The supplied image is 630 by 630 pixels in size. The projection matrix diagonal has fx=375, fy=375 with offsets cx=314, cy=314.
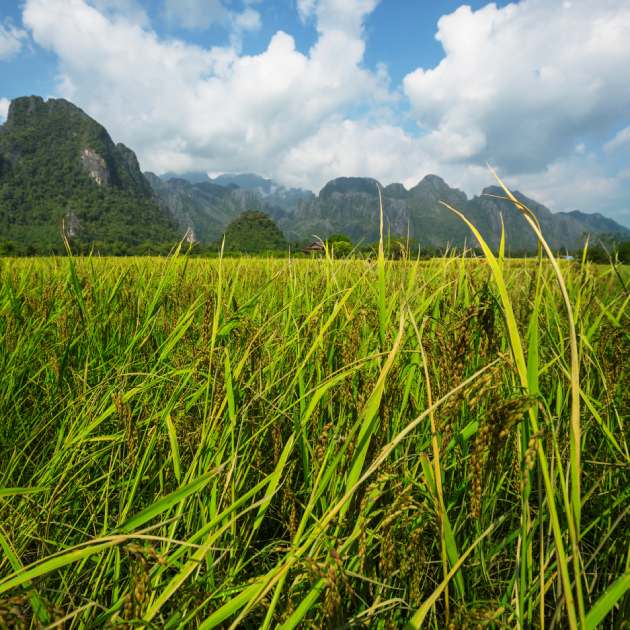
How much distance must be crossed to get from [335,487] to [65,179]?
388ft

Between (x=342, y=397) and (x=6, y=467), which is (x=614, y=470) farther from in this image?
(x=6, y=467)

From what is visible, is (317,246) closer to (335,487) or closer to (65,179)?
(335,487)

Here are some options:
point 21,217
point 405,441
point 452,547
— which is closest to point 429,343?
point 405,441

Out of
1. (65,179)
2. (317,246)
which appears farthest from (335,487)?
(65,179)

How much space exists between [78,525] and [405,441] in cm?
85

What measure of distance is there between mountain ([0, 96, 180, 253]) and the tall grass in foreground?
258ft

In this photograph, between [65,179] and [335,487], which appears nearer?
[335,487]

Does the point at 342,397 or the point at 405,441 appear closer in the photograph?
the point at 405,441

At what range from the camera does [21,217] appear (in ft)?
258

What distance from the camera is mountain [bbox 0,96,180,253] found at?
78.6 m

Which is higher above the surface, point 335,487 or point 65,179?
point 65,179

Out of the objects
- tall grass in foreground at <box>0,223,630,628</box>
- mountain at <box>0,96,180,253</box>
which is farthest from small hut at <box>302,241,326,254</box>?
mountain at <box>0,96,180,253</box>

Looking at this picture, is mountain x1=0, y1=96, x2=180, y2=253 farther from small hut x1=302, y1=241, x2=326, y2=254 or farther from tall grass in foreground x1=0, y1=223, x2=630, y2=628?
tall grass in foreground x1=0, y1=223, x2=630, y2=628

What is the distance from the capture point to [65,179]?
3730 inches
